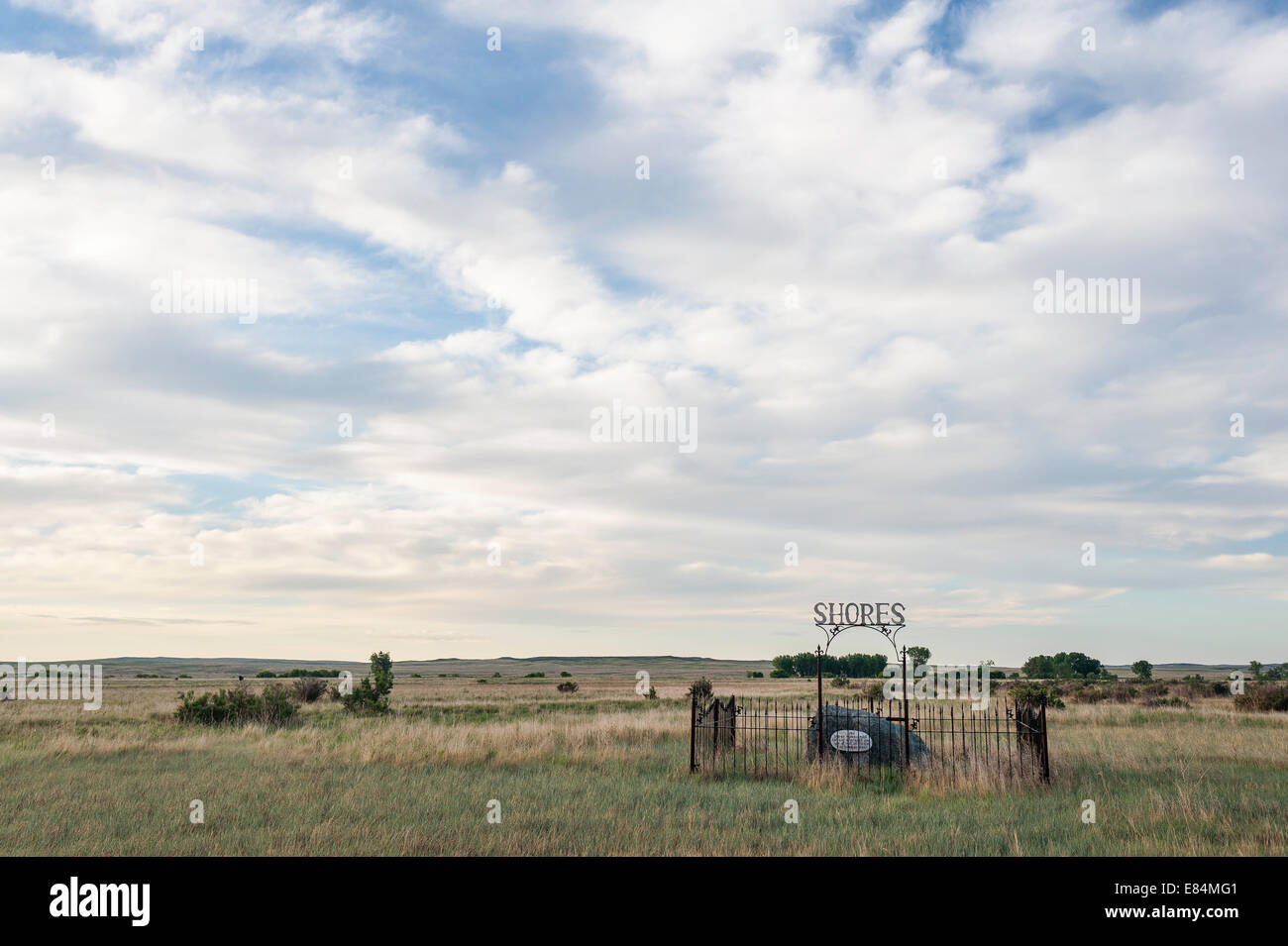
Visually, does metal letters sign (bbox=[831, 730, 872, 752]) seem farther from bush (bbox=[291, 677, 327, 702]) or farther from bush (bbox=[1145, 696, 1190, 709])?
bush (bbox=[291, 677, 327, 702])

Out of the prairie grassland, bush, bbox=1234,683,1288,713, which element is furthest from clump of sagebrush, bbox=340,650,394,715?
bush, bbox=1234,683,1288,713

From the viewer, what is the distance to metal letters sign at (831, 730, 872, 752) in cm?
1705

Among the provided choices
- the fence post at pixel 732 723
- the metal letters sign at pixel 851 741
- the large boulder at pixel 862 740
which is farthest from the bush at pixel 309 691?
the metal letters sign at pixel 851 741

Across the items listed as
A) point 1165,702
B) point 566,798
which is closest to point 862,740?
point 566,798

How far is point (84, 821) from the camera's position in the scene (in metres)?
12.1

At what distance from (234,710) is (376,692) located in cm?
496

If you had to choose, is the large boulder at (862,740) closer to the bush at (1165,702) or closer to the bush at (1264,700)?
the bush at (1264,700)

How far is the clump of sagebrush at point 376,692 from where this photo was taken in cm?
3081

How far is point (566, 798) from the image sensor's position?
13.8m

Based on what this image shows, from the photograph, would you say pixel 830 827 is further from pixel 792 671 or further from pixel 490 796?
pixel 792 671

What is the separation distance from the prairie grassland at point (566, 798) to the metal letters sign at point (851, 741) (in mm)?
1071

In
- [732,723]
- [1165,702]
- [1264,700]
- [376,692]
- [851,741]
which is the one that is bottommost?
[1165,702]

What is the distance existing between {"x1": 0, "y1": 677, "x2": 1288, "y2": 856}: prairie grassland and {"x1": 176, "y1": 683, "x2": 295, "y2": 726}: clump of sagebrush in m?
3.41

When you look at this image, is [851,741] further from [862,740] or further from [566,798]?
[566,798]
